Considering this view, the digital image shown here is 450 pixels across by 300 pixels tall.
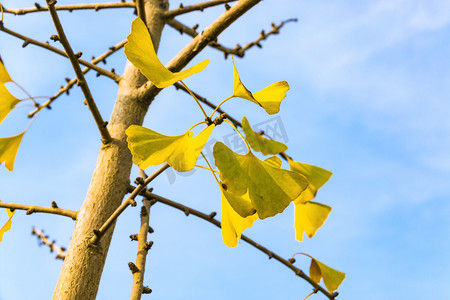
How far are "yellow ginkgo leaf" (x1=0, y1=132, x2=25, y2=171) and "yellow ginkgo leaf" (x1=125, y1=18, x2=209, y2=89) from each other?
735 mm

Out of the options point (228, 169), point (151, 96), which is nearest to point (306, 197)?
point (228, 169)

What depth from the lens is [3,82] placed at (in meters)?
1.20

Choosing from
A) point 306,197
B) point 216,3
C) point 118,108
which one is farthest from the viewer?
point 216,3

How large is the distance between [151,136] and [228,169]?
0.19m

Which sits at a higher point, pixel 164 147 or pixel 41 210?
pixel 41 210

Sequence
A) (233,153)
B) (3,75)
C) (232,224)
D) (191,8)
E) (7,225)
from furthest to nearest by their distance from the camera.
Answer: (191,8) < (7,225) < (3,75) < (232,224) < (233,153)

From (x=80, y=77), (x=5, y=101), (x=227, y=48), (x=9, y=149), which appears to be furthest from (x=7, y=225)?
(x=227, y=48)

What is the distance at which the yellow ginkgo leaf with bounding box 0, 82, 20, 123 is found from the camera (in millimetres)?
1197

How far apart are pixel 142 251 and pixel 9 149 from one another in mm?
532

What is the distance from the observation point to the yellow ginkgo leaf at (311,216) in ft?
3.74

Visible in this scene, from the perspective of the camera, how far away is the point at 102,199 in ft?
Result: 4.22

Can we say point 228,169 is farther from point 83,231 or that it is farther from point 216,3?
point 216,3

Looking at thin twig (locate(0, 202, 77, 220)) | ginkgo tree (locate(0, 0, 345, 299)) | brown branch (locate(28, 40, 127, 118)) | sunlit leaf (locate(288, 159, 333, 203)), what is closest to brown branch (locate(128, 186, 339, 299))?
ginkgo tree (locate(0, 0, 345, 299))

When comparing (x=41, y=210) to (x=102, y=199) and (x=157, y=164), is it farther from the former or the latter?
(x=157, y=164)
